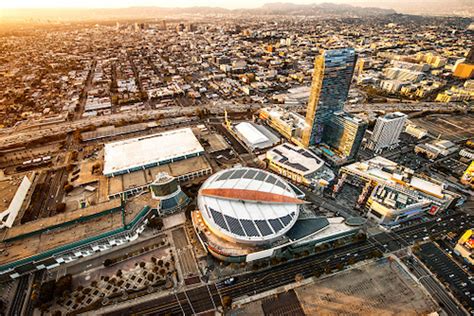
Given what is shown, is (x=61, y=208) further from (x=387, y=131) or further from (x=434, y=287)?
(x=387, y=131)

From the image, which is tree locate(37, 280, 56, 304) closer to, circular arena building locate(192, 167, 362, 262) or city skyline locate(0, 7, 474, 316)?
city skyline locate(0, 7, 474, 316)

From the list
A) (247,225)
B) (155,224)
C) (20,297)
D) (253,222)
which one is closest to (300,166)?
(253,222)

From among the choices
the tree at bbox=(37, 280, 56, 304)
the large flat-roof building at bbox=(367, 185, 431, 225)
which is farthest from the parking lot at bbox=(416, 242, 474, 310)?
the tree at bbox=(37, 280, 56, 304)

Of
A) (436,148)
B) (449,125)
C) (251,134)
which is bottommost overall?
(449,125)

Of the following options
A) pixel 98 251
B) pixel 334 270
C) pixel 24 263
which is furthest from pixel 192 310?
pixel 24 263

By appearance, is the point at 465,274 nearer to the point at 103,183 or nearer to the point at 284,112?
the point at 284,112

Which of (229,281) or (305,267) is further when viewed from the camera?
(305,267)
